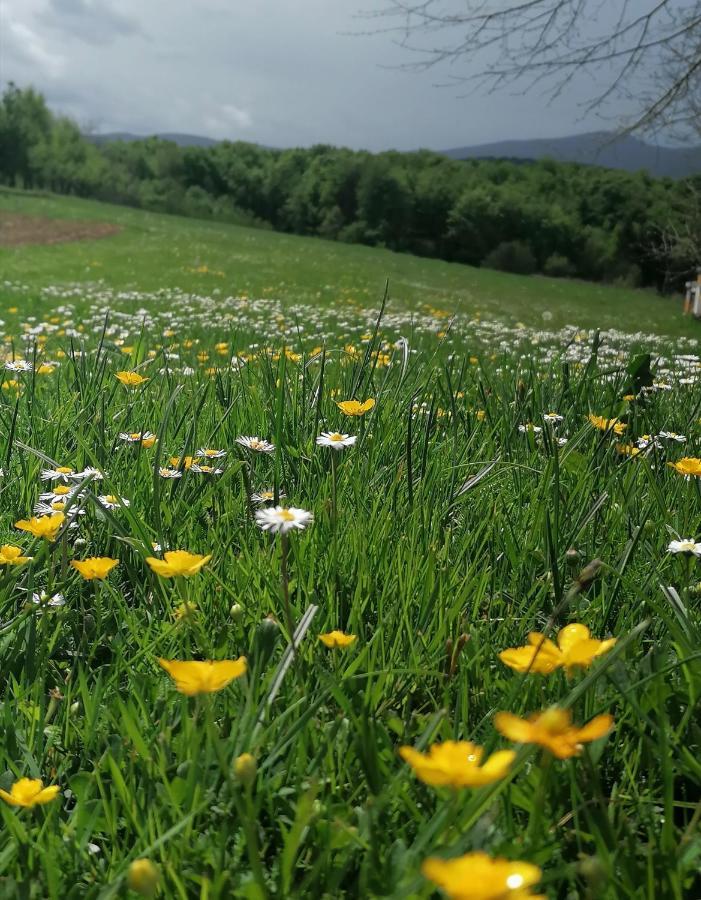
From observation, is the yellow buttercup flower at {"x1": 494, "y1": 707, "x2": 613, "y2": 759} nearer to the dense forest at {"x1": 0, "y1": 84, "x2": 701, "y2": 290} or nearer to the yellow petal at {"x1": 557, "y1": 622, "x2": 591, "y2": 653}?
the yellow petal at {"x1": 557, "y1": 622, "x2": 591, "y2": 653}

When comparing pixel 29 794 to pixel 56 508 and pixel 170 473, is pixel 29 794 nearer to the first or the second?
pixel 56 508

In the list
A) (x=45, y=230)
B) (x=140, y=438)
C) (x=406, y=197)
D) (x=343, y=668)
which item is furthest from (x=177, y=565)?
(x=406, y=197)

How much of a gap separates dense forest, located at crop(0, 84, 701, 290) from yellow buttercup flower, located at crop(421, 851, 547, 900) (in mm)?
55587

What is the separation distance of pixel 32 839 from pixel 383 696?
0.49 metres

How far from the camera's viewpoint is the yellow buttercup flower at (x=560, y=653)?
0.74 m

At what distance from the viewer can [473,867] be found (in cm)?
49

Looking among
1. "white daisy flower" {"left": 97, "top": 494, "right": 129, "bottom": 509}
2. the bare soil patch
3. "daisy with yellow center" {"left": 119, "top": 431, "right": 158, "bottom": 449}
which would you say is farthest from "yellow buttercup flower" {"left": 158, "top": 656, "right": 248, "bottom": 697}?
the bare soil patch

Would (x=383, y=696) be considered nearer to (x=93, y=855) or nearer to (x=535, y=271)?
(x=93, y=855)

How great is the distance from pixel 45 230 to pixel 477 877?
107 feet

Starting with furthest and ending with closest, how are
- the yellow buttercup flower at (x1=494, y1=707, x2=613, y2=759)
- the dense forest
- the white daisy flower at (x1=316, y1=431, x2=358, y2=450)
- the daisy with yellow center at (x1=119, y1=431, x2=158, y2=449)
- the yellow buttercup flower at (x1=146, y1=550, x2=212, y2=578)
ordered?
the dense forest < the daisy with yellow center at (x1=119, y1=431, x2=158, y2=449) < the white daisy flower at (x1=316, y1=431, x2=358, y2=450) < the yellow buttercup flower at (x1=146, y1=550, x2=212, y2=578) < the yellow buttercup flower at (x1=494, y1=707, x2=613, y2=759)

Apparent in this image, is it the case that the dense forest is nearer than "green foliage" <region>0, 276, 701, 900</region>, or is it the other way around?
"green foliage" <region>0, 276, 701, 900</region>

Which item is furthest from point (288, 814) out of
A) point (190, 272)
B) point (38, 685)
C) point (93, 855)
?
point (190, 272)

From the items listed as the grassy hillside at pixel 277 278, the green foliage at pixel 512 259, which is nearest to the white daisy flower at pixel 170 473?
the grassy hillside at pixel 277 278

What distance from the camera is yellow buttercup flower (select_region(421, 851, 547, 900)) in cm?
47
